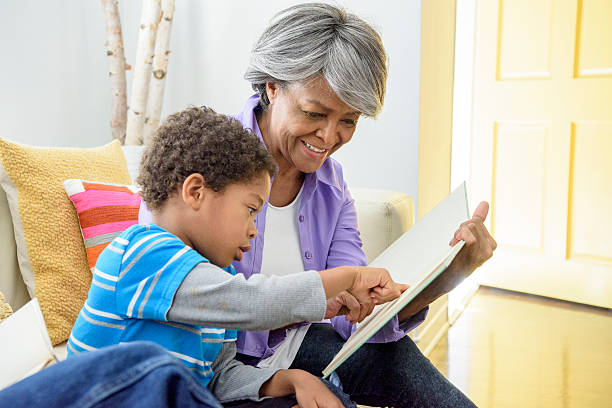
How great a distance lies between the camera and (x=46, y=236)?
133 centimetres

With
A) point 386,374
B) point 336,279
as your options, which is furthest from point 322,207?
point 336,279

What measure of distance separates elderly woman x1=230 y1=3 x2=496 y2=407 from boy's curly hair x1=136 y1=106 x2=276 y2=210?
24 centimetres

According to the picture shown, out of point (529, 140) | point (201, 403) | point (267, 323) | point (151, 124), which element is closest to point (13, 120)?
point (151, 124)

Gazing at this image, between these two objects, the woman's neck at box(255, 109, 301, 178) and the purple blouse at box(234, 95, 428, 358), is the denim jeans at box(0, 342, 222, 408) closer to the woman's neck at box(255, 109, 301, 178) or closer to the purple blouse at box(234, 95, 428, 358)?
the purple blouse at box(234, 95, 428, 358)

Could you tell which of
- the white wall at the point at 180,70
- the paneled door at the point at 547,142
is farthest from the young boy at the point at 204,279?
the paneled door at the point at 547,142

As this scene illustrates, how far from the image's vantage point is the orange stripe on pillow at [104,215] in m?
1.36

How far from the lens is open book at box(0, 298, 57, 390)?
1.89 ft

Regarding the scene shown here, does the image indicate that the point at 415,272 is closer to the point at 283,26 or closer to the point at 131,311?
the point at 131,311

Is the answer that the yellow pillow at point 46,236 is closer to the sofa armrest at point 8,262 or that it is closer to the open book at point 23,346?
the sofa armrest at point 8,262

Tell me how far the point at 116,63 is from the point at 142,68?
141 millimetres

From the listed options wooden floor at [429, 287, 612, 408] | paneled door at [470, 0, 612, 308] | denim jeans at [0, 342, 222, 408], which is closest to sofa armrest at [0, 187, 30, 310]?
denim jeans at [0, 342, 222, 408]

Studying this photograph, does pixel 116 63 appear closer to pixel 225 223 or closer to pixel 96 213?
pixel 96 213

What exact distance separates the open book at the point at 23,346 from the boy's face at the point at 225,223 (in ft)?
0.94

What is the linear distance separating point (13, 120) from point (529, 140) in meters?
2.56
